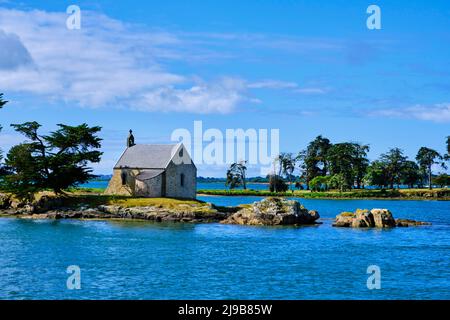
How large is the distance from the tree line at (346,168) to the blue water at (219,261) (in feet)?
283

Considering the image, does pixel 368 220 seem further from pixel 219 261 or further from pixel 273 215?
pixel 219 261

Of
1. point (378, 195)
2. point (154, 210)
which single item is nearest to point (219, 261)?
point (154, 210)

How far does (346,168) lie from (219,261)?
365 feet

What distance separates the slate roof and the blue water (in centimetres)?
1786

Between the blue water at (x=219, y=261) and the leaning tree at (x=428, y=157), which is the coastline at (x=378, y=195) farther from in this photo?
the blue water at (x=219, y=261)

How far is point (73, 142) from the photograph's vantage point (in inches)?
3179

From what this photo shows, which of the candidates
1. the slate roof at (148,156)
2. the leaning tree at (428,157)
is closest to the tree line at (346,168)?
the leaning tree at (428,157)

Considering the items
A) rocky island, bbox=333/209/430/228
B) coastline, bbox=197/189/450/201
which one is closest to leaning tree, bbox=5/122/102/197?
rocky island, bbox=333/209/430/228

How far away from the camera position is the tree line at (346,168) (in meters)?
150

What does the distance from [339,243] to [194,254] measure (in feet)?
46.4

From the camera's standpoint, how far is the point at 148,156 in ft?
271

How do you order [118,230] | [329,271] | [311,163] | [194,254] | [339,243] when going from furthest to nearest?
[311,163]
[118,230]
[339,243]
[194,254]
[329,271]
